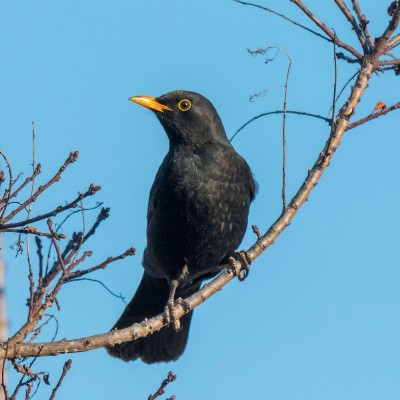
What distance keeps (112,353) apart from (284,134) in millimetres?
3507

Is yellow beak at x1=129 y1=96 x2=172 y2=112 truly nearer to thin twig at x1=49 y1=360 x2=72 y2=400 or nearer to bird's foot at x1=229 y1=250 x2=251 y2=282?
bird's foot at x1=229 y1=250 x2=251 y2=282

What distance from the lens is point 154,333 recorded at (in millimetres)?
8258

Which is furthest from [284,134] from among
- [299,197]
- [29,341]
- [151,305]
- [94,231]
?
[151,305]

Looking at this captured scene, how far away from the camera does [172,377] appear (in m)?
4.95

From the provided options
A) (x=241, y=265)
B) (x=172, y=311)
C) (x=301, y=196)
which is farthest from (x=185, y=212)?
(x=301, y=196)

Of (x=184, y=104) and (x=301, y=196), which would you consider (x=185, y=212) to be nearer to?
(x=184, y=104)

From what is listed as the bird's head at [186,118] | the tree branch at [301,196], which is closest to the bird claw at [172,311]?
the tree branch at [301,196]

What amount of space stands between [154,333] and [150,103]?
7.49 feet

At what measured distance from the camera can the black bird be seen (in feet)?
25.0

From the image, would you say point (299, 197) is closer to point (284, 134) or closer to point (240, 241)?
point (284, 134)

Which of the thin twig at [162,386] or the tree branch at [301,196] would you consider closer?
the thin twig at [162,386]

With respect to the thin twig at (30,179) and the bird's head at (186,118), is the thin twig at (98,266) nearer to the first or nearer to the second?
the thin twig at (30,179)

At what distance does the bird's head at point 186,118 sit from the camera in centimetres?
820

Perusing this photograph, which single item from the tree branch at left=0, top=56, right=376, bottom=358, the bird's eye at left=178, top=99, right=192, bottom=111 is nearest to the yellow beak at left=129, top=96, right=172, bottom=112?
the bird's eye at left=178, top=99, right=192, bottom=111
